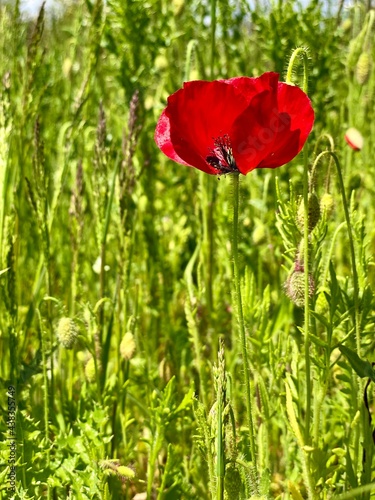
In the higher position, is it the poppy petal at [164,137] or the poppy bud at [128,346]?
the poppy petal at [164,137]

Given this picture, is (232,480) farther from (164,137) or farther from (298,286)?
(164,137)

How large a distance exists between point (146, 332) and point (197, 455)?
70 cm

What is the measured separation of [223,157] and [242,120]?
0.27 feet

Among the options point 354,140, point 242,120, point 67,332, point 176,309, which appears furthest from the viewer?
point 176,309

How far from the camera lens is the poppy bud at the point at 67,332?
56.3 inches

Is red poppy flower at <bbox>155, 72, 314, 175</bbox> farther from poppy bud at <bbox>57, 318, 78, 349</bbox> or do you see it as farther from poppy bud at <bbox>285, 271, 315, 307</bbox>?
poppy bud at <bbox>57, 318, 78, 349</bbox>

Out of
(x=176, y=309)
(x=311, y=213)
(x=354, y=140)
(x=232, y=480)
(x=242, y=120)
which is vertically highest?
(x=354, y=140)

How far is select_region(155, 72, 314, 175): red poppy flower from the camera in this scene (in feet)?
3.14

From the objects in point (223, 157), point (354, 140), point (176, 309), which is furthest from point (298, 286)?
point (176, 309)

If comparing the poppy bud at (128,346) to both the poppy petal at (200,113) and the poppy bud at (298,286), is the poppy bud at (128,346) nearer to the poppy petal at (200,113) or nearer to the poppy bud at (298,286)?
the poppy bud at (298,286)

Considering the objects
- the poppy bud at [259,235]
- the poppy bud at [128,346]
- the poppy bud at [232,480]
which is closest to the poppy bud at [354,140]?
the poppy bud at [259,235]

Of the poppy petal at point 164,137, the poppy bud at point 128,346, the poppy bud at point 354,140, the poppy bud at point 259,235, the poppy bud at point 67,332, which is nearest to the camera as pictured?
the poppy petal at point 164,137

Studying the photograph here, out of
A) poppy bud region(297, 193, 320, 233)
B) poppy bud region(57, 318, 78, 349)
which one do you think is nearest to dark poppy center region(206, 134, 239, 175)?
poppy bud region(297, 193, 320, 233)

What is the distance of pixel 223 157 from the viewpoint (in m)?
1.03
